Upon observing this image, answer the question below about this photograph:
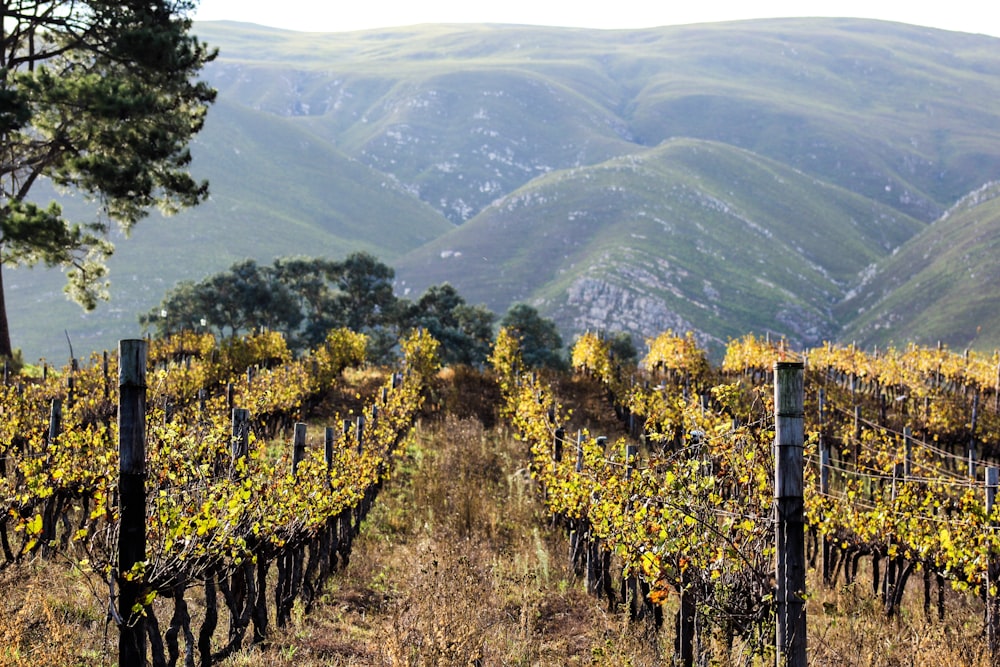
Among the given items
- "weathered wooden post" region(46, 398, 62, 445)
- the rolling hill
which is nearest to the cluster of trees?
"weathered wooden post" region(46, 398, 62, 445)

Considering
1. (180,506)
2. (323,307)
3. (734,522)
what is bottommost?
(323,307)

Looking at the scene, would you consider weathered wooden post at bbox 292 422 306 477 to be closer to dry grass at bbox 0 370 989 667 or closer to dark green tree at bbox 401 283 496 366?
dry grass at bbox 0 370 989 667

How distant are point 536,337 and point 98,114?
28.9m

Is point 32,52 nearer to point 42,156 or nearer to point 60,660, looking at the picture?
point 42,156

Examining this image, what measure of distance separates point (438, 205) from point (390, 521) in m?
187

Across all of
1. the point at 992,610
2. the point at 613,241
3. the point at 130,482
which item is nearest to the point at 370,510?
the point at 130,482

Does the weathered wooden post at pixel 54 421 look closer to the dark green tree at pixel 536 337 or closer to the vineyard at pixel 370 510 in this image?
the vineyard at pixel 370 510

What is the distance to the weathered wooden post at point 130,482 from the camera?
20.1ft

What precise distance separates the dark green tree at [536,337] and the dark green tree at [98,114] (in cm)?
2146

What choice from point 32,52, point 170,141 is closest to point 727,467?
point 170,141

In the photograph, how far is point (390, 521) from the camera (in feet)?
44.7

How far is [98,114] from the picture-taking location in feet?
74.9

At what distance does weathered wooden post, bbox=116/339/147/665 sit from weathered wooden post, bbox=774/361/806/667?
4.32m

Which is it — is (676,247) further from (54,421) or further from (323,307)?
(54,421)
